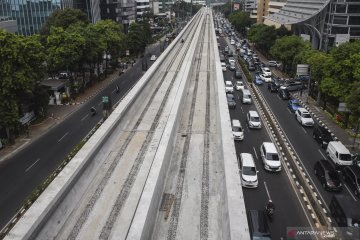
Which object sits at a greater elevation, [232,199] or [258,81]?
[258,81]

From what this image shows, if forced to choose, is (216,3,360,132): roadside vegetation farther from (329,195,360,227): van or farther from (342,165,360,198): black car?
(329,195,360,227): van

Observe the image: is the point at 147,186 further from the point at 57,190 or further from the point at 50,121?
the point at 50,121

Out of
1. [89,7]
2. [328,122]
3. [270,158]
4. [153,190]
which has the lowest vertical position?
[328,122]

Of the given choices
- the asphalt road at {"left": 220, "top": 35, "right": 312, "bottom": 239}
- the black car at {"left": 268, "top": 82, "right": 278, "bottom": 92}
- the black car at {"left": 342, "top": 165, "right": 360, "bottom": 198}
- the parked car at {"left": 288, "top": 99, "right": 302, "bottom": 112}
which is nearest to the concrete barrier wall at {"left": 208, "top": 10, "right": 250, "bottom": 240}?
the asphalt road at {"left": 220, "top": 35, "right": 312, "bottom": 239}

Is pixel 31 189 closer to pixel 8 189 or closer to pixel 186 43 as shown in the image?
pixel 8 189

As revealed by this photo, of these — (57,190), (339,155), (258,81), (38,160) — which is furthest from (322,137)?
(38,160)

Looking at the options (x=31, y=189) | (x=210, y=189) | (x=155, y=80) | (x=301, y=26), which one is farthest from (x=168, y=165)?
(x=301, y=26)
